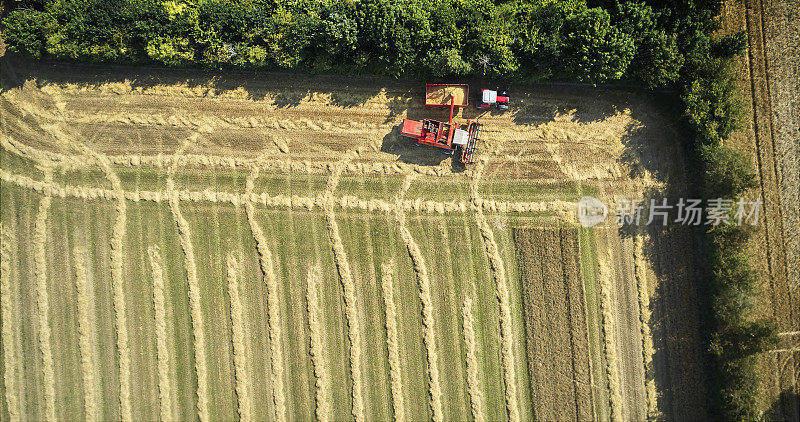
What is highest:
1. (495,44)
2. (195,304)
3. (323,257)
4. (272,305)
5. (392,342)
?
(495,44)

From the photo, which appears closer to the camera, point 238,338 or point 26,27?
point 26,27

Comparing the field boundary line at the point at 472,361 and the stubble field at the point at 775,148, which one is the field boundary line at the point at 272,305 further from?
the stubble field at the point at 775,148

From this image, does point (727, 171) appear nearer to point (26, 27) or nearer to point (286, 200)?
point (286, 200)

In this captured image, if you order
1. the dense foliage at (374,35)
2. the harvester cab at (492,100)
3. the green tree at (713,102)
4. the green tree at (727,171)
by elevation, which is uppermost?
the dense foliage at (374,35)

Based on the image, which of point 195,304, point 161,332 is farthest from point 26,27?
point 161,332

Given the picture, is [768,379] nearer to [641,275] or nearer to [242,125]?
[641,275]

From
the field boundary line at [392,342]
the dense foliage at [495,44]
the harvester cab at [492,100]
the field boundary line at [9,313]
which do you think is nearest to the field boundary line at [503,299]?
the harvester cab at [492,100]

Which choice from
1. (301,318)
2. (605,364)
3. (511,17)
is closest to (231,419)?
(301,318)
